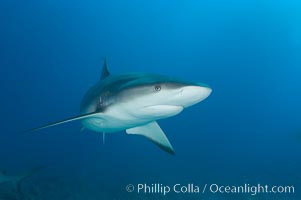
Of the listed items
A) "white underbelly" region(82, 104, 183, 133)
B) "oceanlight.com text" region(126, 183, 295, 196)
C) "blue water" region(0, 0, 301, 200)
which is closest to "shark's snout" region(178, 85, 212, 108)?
"white underbelly" region(82, 104, 183, 133)

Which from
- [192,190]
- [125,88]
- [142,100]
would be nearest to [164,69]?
[192,190]

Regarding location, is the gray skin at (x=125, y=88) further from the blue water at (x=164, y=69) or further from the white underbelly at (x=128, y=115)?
the blue water at (x=164, y=69)

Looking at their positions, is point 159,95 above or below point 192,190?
above

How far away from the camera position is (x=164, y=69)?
7081 centimetres

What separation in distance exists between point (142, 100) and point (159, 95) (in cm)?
24

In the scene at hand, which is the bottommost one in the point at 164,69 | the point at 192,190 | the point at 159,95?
the point at 192,190

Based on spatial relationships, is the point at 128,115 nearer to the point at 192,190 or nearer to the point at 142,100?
the point at 142,100

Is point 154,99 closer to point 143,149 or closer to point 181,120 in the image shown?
point 143,149

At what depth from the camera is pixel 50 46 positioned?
5294 cm

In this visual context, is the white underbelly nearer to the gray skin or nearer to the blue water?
the gray skin

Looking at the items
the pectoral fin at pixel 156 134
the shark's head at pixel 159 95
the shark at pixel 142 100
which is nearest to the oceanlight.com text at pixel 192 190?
the pectoral fin at pixel 156 134

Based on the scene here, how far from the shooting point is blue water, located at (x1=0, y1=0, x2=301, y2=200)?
4056cm

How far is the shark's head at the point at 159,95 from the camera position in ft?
8.92

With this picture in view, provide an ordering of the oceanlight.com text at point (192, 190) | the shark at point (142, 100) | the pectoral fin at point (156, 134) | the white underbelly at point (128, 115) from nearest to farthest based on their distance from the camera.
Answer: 1. the shark at point (142, 100)
2. the white underbelly at point (128, 115)
3. the pectoral fin at point (156, 134)
4. the oceanlight.com text at point (192, 190)
